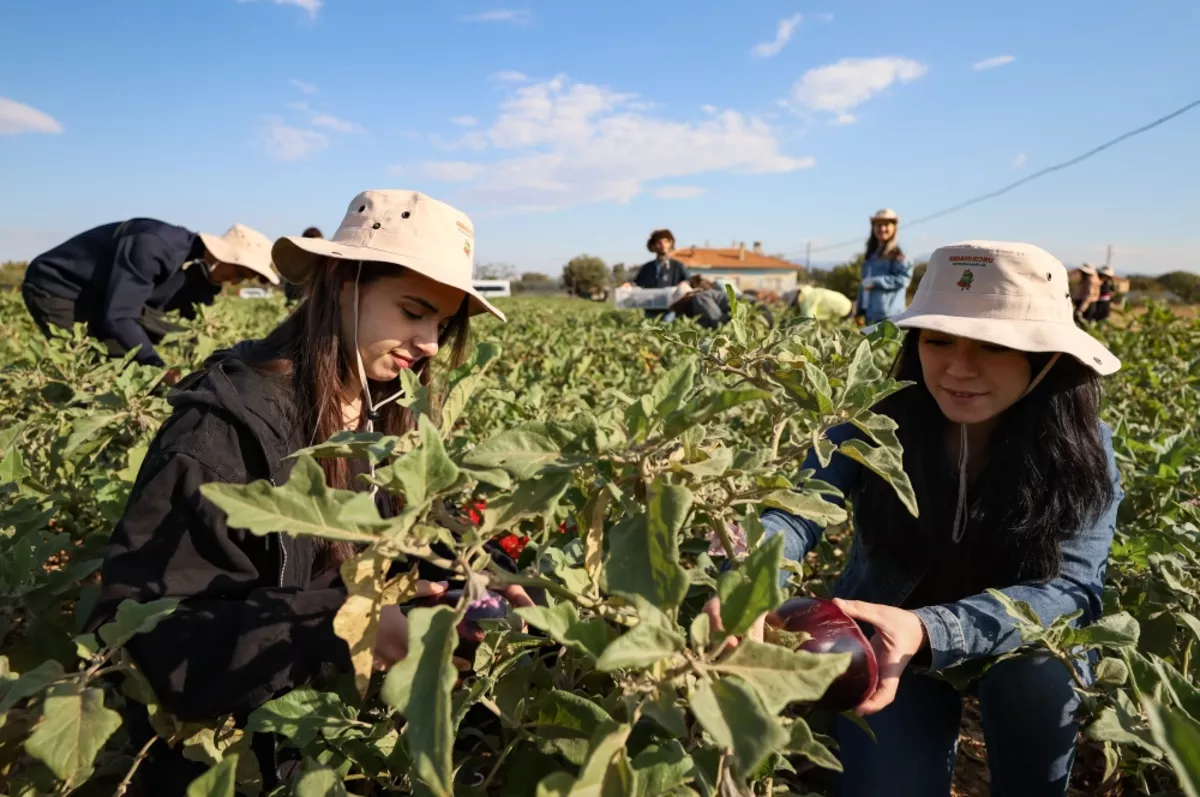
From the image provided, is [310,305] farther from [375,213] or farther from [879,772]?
[879,772]

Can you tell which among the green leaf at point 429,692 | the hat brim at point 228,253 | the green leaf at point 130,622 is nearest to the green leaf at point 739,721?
the green leaf at point 429,692

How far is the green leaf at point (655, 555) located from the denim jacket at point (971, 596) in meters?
0.62

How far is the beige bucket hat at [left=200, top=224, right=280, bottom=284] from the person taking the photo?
13.8 feet

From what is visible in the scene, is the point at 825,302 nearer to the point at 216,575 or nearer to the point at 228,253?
the point at 228,253

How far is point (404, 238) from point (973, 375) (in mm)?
1269

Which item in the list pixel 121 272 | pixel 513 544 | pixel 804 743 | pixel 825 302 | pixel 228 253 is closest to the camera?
pixel 804 743

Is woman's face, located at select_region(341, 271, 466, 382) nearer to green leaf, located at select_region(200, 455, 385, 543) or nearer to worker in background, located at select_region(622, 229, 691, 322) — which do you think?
green leaf, located at select_region(200, 455, 385, 543)

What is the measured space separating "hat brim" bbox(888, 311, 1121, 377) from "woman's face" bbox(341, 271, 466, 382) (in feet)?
3.18

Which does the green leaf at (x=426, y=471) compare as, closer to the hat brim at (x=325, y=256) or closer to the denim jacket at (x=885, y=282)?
the hat brim at (x=325, y=256)

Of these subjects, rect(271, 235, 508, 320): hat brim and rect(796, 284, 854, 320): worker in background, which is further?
rect(796, 284, 854, 320): worker in background

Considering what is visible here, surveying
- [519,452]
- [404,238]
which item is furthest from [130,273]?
[519,452]

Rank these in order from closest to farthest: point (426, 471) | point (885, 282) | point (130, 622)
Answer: point (426, 471) < point (130, 622) < point (885, 282)

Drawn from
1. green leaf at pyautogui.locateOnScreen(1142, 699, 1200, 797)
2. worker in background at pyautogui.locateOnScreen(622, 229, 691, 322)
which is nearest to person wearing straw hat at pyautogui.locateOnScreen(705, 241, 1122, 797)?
green leaf at pyautogui.locateOnScreen(1142, 699, 1200, 797)

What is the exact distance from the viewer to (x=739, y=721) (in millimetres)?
650
